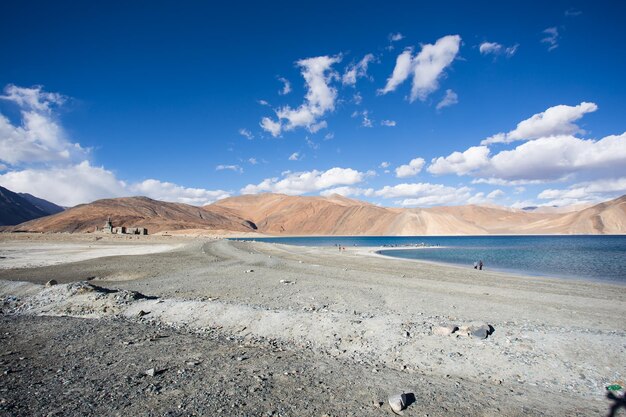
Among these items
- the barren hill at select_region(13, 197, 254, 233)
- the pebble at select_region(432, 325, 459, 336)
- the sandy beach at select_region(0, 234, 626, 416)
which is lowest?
the sandy beach at select_region(0, 234, 626, 416)

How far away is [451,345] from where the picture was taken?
7.68 meters

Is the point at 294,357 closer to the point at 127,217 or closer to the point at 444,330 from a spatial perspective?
the point at 444,330

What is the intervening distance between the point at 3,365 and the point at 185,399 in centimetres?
427

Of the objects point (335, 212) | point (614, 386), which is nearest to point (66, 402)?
point (614, 386)

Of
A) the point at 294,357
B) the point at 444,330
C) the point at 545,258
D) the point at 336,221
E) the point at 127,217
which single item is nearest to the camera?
the point at 294,357

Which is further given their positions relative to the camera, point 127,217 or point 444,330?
point 127,217

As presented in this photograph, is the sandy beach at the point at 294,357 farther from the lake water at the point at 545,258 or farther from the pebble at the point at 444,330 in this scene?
the lake water at the point at 545,258

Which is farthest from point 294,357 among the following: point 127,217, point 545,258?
point 127,217

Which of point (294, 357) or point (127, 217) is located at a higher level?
point (127, 217)

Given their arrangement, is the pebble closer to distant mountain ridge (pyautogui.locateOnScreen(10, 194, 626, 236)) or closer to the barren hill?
the barren hill

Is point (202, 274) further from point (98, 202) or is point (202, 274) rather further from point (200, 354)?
point (98, 202)

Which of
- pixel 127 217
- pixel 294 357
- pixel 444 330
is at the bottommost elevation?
pixel 294 357

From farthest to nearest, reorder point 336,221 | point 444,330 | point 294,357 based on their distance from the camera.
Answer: point 336,221 < point 444,330 < point 294,357

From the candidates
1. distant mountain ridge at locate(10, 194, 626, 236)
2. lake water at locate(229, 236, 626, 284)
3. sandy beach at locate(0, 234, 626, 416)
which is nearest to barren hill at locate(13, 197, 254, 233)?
distant mountain ridge at locate(10, 194, 626, 236)
